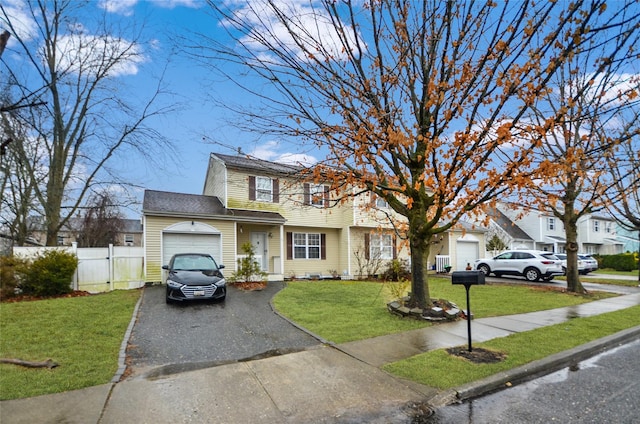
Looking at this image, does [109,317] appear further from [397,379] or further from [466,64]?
[466,64]

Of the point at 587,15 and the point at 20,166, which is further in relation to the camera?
the point at 20,166

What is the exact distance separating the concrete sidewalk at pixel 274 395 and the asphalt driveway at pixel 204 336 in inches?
19.4

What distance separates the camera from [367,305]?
9711mm

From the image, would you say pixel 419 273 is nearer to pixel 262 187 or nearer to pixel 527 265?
pixel 262 187

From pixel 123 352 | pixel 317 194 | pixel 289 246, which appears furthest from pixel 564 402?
pixel 289 246

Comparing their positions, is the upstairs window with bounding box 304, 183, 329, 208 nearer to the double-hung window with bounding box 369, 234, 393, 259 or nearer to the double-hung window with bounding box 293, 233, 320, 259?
→ the double-hung window with bounding box 293, 233, 320, 259

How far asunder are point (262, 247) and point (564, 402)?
1440cm

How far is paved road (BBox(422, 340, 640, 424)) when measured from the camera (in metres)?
3.69

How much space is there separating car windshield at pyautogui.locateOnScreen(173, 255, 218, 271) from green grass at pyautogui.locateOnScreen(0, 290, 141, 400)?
1688mm

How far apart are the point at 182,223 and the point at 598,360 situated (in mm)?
13819

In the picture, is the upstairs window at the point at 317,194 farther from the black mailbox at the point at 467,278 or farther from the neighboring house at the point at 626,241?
the neighboring house at the point at 626,241

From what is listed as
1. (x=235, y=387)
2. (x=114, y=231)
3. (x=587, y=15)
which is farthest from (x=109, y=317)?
(x=114, y=231)

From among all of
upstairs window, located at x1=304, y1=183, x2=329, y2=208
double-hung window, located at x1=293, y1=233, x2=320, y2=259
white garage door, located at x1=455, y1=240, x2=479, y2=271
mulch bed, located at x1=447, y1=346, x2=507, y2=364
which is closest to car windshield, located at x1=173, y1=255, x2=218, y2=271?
upstairs window, located at x1=304, y1=183, x2=329, y2=208

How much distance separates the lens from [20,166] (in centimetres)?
1636
